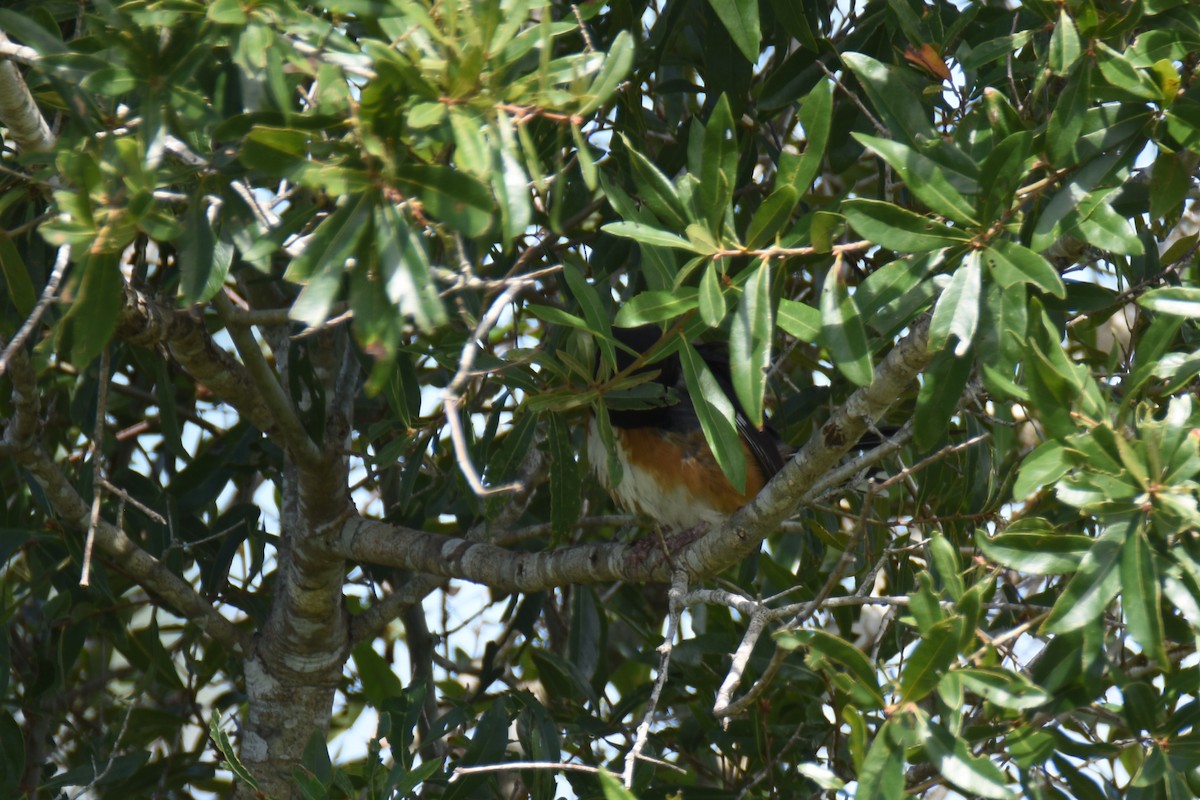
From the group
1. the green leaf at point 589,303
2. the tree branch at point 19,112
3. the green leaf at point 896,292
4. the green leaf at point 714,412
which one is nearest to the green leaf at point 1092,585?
the green leaf at point 896,292

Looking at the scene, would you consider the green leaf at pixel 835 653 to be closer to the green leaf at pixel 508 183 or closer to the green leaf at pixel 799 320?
the green leaf at pixel 799 320

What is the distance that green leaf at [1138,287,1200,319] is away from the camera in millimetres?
1792

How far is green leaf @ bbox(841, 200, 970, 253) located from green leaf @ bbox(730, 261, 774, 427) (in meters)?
0.16

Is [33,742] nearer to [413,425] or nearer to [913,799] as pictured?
[413,425]

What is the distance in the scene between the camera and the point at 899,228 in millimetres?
1786

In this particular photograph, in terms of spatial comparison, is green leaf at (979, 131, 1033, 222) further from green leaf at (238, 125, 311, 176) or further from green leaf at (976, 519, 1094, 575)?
green leaf at (238, 125, 311, 176)

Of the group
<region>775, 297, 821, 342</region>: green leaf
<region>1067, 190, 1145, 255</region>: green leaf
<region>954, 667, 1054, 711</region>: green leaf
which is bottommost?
<region>954, 667, 1054, 711</region>: green leaf

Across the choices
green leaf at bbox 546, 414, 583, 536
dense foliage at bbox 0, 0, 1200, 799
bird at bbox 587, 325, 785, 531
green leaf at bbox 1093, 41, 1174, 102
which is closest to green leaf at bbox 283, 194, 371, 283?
dense foliage at bbox 0, 0, 1200, 799

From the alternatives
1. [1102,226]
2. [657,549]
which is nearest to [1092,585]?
[1102,226]

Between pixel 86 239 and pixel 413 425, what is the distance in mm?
1348

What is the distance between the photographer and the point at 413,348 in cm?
266

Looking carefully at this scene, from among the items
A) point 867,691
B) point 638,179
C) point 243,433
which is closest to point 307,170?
point 638,179

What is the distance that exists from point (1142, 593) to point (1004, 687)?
0.77ft

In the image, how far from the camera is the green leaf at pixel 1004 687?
167 centimetres
